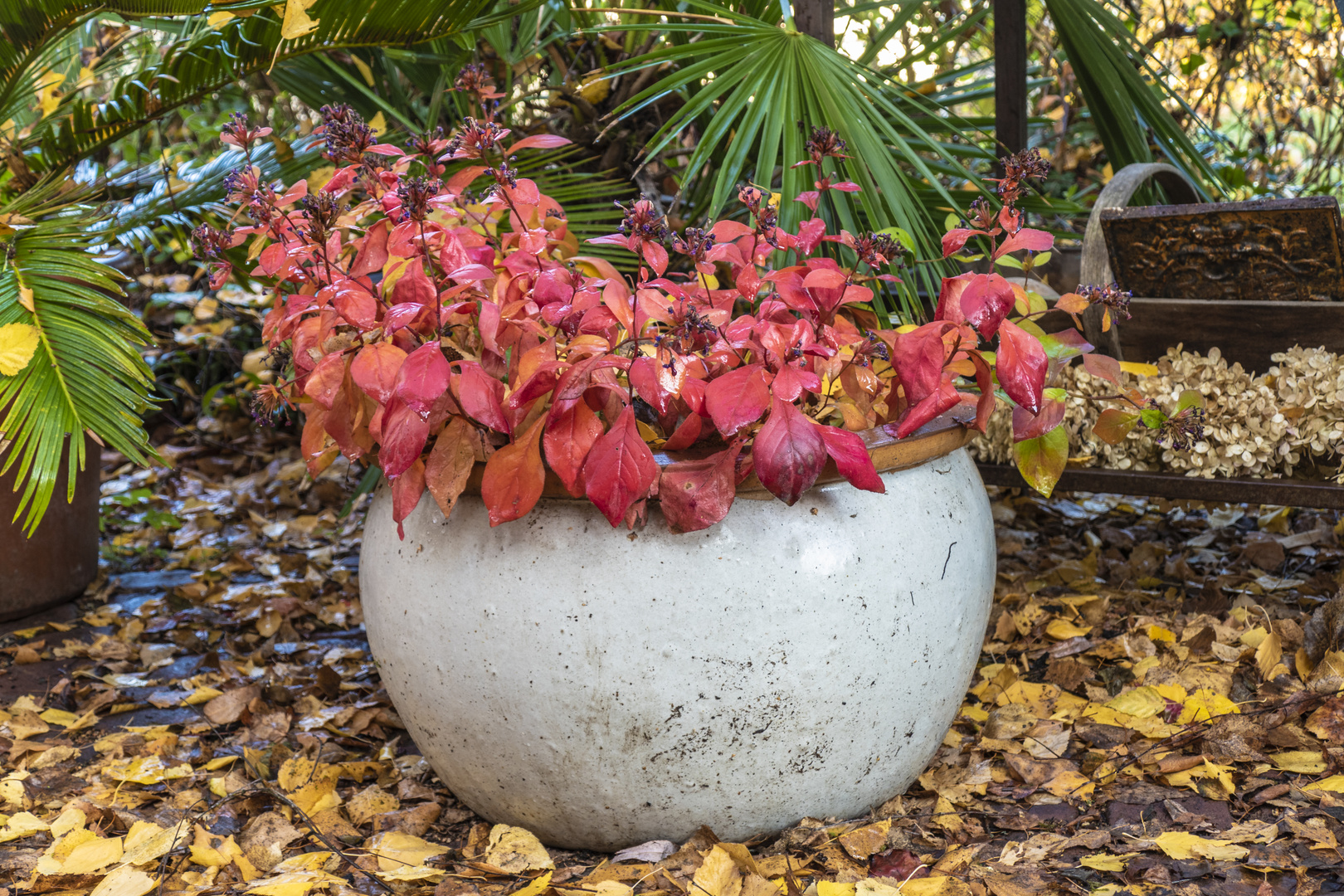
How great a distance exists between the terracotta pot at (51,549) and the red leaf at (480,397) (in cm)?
133

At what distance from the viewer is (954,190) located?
218 centimetres

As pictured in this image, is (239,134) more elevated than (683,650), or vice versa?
(239,134)

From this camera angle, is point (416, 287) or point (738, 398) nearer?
point (738, 398)

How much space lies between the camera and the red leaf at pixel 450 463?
41.6 inches

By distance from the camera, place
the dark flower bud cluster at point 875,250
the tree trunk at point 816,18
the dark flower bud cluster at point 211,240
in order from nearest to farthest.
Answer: the dark flower bud cluster at point 875,250 < the dark flower bud cluster at point 211,240 < the tree trunk at point 816,18

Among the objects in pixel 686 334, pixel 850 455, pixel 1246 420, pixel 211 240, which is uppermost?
pixel 211 240

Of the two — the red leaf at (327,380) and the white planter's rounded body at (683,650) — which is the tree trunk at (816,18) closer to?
the white planter's rounded body at (683,650)

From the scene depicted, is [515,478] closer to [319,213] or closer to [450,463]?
[450,463]

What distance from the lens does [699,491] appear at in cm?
102

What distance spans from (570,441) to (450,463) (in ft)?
0.45

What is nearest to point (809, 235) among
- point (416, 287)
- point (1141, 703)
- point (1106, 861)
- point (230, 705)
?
point (416, 287)

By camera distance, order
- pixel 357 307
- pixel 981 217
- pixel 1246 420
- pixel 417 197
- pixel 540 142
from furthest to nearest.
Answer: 1. pixel 1246 420
2. pixel 540 142
3. pixel 981 217
4. pixel 357 307
5. pixel 417 197

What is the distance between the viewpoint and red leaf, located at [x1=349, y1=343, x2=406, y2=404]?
3.31 ft

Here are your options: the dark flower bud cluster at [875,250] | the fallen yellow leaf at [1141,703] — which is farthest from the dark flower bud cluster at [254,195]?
the fallen yellow leaf at [1141,703]
